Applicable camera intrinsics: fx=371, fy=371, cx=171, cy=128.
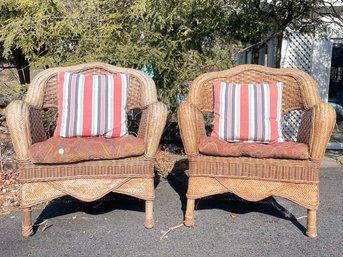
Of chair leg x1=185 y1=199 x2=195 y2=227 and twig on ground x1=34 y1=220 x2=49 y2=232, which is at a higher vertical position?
chair leg x1=185 y1=199 x2=195 y2=227

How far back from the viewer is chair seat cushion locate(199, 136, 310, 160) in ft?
7.89

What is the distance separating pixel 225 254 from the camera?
2.23m

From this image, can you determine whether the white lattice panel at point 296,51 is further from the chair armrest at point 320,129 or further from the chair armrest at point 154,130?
the chair armrest at point 154,130

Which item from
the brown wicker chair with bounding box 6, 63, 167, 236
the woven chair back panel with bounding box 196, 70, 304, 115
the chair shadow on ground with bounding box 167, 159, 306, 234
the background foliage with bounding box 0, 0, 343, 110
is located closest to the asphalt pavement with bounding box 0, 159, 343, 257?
the chair shadow on ground with bounding box 167, 159, 306, 234

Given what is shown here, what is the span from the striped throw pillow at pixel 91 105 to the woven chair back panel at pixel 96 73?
123 millimetres

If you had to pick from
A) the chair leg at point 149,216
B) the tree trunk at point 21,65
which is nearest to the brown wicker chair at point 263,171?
the chair leg at point 149,216

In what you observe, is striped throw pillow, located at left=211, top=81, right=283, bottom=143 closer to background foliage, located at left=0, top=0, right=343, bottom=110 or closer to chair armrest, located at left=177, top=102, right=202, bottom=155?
chair armrest, located at left=177, top=102, right=202, bottom=155

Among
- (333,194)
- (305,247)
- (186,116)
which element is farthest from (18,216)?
(333,194)

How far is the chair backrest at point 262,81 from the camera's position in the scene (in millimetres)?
2828

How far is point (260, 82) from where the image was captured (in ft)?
9.78

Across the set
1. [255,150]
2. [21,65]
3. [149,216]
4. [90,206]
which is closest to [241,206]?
[255,150]

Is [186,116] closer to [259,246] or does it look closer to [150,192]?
[150,192]

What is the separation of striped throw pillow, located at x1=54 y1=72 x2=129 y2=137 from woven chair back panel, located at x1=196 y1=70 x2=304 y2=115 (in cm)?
63

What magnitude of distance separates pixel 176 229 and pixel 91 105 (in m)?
1.09
